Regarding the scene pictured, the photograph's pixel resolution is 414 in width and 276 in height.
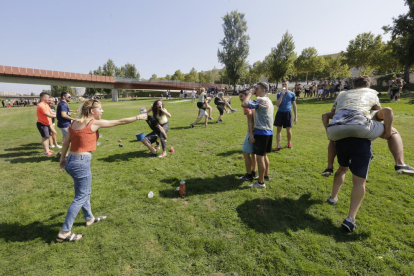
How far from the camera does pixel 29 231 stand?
11.2 feet

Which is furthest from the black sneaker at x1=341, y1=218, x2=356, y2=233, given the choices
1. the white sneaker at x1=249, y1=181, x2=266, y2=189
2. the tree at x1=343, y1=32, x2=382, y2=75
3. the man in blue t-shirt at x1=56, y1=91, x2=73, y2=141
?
the tree at x1=343, y1=32, x2=382, y2=75

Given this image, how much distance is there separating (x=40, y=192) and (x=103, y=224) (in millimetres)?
2455

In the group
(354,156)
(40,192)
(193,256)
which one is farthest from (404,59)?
(40,192)

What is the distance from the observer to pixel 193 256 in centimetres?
288

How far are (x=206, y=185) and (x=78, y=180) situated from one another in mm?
2764

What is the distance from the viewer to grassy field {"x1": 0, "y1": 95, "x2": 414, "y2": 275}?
2.73m

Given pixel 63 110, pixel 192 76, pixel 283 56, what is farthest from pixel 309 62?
pixel 63 110

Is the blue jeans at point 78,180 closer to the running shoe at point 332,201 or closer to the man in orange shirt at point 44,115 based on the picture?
the running shoe at point 332,201

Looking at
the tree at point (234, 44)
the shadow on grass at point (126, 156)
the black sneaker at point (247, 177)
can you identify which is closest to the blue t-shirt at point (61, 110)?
the shadow on grass at point (126, 156)

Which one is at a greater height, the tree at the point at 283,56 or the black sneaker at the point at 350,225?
the tree at the point at 283,56

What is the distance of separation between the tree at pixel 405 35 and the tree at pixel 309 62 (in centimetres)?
2774

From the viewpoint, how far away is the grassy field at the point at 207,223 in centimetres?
273

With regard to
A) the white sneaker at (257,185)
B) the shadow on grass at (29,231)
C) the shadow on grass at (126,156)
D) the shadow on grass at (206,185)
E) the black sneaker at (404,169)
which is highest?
the black sneaker at (404,169)

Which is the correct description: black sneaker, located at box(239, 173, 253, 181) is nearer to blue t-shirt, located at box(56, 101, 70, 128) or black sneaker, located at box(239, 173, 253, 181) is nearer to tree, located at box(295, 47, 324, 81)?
blue t-shirt, located at box(56, 101, 70, 128)
